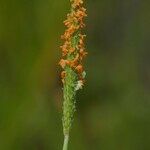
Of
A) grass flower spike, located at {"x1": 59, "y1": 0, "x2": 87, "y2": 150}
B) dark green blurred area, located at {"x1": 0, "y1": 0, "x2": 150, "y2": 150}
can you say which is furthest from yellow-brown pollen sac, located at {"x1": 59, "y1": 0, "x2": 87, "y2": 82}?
dark green blurred area, located at {"x1": 0, "y1": 0, "x2": 150, "y2": 150}

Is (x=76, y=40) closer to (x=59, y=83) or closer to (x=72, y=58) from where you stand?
(x=72, y=58)

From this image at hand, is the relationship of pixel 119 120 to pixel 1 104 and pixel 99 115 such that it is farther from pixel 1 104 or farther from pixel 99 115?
pixel 1 104

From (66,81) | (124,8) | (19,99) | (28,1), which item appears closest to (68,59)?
(66,81)

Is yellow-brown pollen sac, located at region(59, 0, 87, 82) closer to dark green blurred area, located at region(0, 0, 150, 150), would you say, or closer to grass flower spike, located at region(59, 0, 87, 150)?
grass flower spike, located at region(59, 0, 87, 150)

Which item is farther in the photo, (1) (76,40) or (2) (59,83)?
(2) (59,83)

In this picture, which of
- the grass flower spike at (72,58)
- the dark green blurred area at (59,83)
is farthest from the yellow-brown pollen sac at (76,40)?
the dark green blurred area at (59,83)

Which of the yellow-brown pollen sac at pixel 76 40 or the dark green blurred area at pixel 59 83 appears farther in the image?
the dark green blurred area at pixel 59 83

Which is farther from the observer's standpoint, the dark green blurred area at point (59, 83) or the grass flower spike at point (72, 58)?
the dark green blurred area at point (59, 83)

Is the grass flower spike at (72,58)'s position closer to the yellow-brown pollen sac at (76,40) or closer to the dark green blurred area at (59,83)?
the yellow-brown pollen sac at (76,40)

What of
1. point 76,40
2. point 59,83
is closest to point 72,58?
point 76,40
